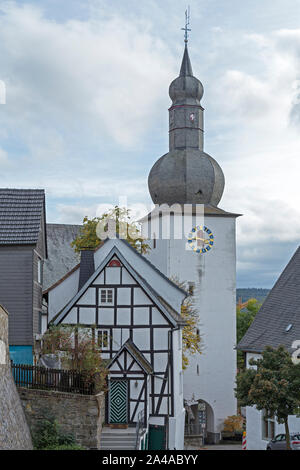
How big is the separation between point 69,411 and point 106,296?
7.51 meters

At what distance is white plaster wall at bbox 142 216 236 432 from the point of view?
47.9 metres

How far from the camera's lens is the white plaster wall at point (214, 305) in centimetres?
4794

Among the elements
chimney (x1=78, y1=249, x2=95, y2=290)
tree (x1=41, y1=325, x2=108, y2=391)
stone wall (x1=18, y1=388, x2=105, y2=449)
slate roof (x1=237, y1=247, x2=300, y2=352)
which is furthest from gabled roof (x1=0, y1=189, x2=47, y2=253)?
slate roof (x1=237, y1=247, x2=300, y2=352)

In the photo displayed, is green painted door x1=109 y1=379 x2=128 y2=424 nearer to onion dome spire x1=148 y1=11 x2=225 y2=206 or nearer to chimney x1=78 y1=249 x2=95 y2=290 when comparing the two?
chimney x1=78 y1=249 x2=95 y2=290

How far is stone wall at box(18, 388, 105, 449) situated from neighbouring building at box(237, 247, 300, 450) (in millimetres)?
9899

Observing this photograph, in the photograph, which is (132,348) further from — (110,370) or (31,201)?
(31,201)

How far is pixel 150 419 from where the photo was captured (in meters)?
27.8

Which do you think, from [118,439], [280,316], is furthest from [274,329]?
[118,439]

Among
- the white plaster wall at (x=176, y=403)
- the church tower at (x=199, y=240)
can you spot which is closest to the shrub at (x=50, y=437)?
the white plaster wall at (x=176, y=403)

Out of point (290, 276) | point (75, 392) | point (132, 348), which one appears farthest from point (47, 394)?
point (290, 276)

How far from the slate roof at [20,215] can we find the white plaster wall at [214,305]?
22841 millimetres

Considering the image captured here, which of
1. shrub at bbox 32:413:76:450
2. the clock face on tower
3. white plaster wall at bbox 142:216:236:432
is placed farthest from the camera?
the clock face on tower

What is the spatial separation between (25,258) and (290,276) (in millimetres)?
13890

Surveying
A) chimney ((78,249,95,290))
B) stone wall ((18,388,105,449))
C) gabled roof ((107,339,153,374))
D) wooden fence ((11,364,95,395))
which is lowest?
stone wall ((18,388,105,449))
